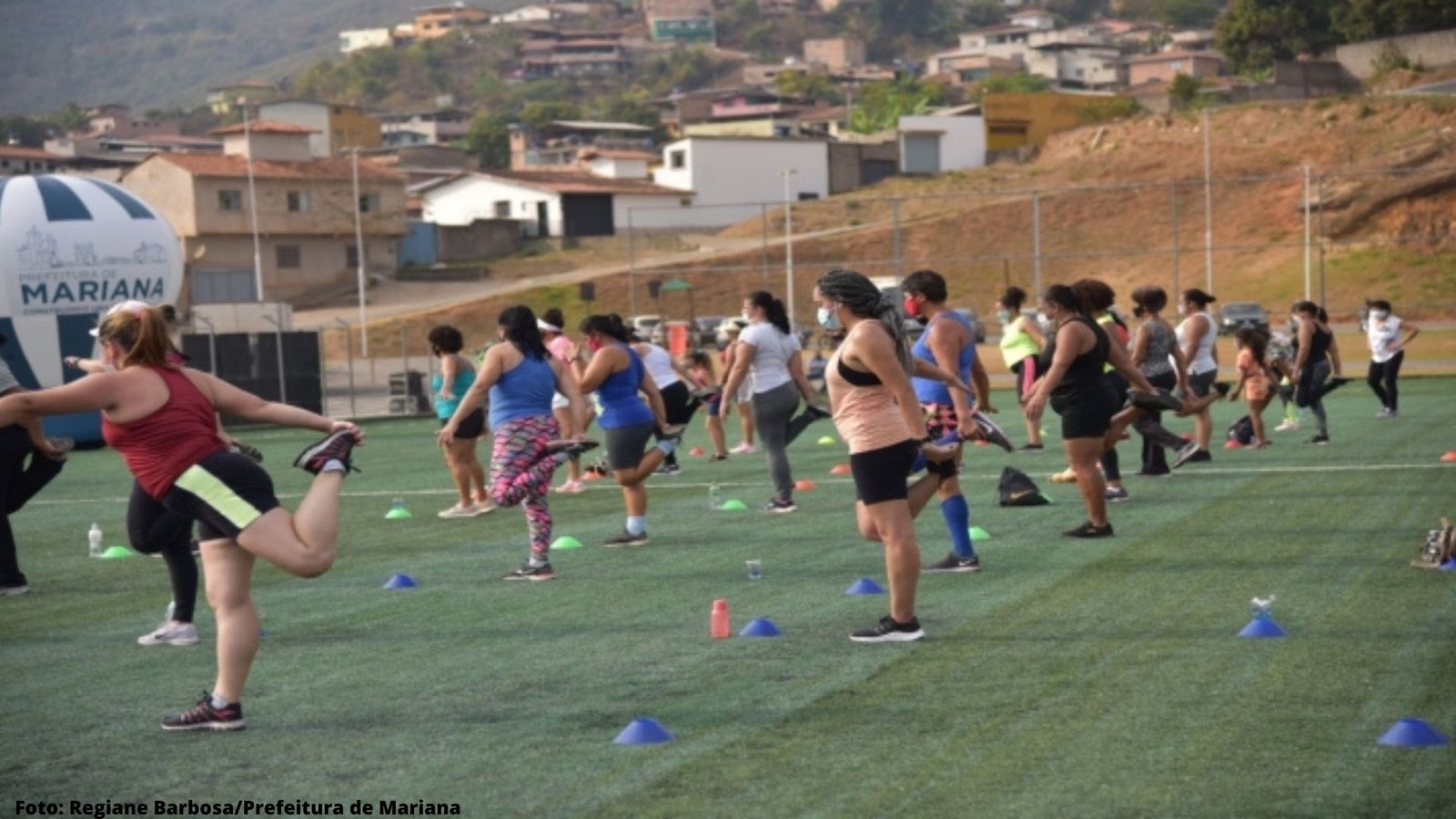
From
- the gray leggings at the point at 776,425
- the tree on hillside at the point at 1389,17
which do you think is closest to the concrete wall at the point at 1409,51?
the tree on hillside at the point at 1389,17

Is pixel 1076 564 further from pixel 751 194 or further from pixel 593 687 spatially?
pixel 751 194

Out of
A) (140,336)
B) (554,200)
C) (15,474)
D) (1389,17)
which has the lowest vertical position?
(15,474)

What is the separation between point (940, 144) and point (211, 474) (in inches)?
4042

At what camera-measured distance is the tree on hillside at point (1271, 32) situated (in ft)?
387

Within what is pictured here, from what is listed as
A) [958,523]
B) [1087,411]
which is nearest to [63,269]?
[1087,411]

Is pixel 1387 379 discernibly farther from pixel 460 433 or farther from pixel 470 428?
pixel 460 433

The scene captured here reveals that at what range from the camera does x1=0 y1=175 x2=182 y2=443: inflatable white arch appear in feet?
110

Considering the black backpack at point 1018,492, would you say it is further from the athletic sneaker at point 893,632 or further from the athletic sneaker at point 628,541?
the athletic sneaker at point 893,632

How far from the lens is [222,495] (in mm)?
8172

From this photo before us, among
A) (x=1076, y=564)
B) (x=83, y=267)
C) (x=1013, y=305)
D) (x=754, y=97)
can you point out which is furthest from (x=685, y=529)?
(x=754, y=97)

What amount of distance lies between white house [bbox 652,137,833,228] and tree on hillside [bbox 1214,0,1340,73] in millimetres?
34395

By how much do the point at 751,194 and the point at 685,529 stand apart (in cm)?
8551

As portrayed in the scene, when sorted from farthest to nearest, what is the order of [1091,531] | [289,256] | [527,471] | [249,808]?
[289,256] < [1091,531] < [527,471] < [249,808]

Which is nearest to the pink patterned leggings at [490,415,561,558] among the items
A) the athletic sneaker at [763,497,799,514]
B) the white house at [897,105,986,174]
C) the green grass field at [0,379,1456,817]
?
the green grass field at [0,379,1456,817]
